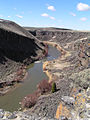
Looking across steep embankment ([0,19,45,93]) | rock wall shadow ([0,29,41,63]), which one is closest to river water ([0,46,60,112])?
steep embankment ([0,19,45,93])

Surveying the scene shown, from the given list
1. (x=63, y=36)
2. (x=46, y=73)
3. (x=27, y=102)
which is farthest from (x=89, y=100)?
(x=63, y=36)

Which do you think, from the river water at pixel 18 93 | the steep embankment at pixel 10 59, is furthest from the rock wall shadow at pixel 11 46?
the river water at pixel 18 93

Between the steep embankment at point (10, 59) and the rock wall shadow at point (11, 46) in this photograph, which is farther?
the rock wall shadow at point (11, 46)

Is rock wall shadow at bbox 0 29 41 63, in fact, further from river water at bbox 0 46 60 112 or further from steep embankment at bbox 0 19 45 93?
river water at bbox 0 46 60 112

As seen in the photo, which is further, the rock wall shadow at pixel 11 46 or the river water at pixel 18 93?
the rock wall shadow at pixel 11 46

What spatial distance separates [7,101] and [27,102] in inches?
156

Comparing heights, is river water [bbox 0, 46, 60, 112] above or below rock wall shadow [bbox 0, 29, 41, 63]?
below

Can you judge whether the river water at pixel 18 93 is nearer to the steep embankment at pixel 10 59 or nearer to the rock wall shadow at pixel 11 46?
the steep embankment at pixel 10 59

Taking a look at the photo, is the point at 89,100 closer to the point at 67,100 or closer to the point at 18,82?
the point at 67,100

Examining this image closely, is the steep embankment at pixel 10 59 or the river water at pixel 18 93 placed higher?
the steep embankment at pixel 10 59

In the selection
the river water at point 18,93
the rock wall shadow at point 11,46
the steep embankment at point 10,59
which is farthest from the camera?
the rock wall shadow at point 11,46

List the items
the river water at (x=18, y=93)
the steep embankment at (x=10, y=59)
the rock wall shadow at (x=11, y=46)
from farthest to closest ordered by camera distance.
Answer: the rock wall shadow at (x=11, y=46) < the steep embankment at (x=10, y=59) < the river water at (x=18, y=93)

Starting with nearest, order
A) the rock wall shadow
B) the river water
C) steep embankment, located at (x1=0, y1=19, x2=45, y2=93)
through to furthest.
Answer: the river water → steep embankment, located at (x1=0, y1=19, x2=45, y2=93) → the rock wall shadow

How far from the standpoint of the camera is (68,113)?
22.2 feet
